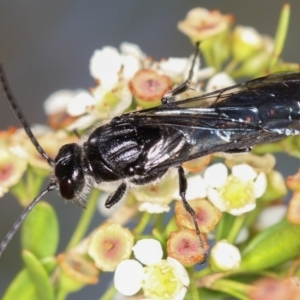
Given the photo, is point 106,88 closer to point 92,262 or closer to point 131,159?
point 131,159

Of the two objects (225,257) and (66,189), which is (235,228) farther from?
(66,189)

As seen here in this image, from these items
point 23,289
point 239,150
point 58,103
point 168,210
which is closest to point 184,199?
point 168,210

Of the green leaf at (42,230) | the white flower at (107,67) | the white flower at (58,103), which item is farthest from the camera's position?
the white flower at (58,103)

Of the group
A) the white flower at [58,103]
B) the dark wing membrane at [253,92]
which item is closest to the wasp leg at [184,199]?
the dark wing membrane at [253,92]

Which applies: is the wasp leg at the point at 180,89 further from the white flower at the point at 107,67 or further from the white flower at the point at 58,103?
the white flower at the point at 58,103

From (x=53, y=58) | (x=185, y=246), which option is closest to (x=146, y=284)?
(x=185, y=246)

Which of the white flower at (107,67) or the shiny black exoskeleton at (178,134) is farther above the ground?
the white flower at (107,67)

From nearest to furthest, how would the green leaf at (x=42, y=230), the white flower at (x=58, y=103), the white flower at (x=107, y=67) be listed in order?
the green leaf at (x=42, y=230)
the white flower at (x=107, y=67)
the white flower at (x=58, y=103)
